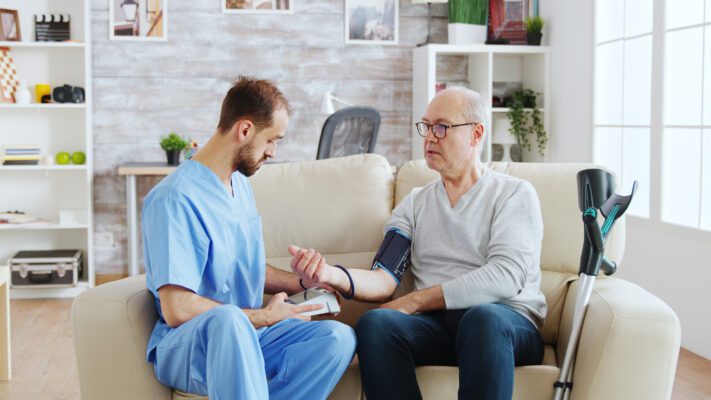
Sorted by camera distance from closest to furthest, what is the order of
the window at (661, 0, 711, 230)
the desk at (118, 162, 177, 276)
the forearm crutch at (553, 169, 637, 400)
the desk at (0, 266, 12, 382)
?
the forearm crutch at (553, 169, 637, 400)
the desk at (0, 266, 12, 382)
the window at (661, 0, 711, 230)
the desk at (118, 162, 177, 276)

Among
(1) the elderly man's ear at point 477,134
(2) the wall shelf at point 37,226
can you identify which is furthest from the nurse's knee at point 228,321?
(2) the wall shelf at point 37,226

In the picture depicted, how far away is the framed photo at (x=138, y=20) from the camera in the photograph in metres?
5.45

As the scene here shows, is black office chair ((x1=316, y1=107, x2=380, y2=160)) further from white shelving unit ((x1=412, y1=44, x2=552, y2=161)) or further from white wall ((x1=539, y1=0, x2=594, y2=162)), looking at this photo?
white wall ((x1=539, y1=0, x2=594, y2=162))

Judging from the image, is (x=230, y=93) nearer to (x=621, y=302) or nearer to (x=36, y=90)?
(x=621, y=302)

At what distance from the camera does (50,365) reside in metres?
3.81

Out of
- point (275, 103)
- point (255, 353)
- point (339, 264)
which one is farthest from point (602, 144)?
point (255, 353)

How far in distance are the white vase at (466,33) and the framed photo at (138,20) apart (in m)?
1.77

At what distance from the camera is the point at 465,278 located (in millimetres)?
2479

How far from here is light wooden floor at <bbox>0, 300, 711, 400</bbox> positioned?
11.2ft

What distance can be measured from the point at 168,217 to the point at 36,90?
347 centimetres

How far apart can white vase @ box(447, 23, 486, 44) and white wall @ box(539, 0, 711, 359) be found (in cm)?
41

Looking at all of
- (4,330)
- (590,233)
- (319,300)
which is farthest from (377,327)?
(4,330)

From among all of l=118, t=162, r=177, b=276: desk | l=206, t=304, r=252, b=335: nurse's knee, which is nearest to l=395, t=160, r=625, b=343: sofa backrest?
l=206, t=304, r=252, b=335: nurse's knee

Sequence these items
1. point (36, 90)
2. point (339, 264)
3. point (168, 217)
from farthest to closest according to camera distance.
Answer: point (36, 90) < point (339, 264) < point (168, 217)
